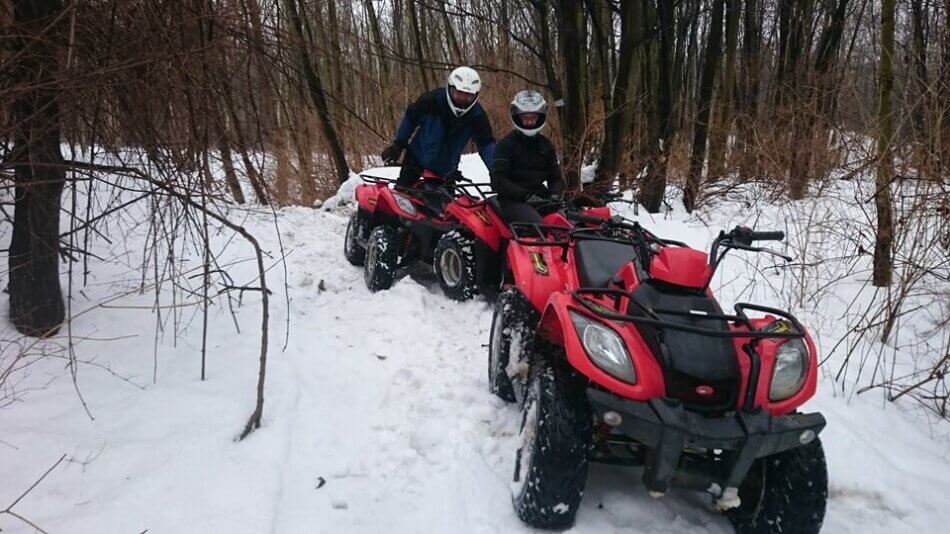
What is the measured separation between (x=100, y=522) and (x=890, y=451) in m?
3.39

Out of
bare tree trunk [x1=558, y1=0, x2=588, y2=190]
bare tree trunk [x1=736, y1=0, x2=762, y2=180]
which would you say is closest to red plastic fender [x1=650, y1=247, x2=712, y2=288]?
bare tree trunk [x1=558, y1=0, x2=588, y2=190]

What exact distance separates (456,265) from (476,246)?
335 millimetres

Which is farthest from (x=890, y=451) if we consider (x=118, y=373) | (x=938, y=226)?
(x=118, y=373)

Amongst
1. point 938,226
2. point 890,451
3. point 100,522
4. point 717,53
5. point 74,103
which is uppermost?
point 717,53

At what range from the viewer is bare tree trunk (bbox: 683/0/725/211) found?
8531mm

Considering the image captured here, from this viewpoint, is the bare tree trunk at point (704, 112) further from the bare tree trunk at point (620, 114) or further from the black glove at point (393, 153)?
the black glove at point (393, 153)

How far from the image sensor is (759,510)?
231 cm

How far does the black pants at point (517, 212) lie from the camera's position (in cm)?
432

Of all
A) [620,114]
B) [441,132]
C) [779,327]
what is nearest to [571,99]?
[620,114]

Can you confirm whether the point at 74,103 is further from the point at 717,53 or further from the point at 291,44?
the point at 717,53

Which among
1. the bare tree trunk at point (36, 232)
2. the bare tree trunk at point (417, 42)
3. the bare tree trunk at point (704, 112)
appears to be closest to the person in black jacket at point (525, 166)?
the bare tree trunk at point (36, 232)

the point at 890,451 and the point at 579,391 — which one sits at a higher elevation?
the point at 579,391

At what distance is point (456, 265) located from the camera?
4.97m

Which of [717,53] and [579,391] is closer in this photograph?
[579,391]
